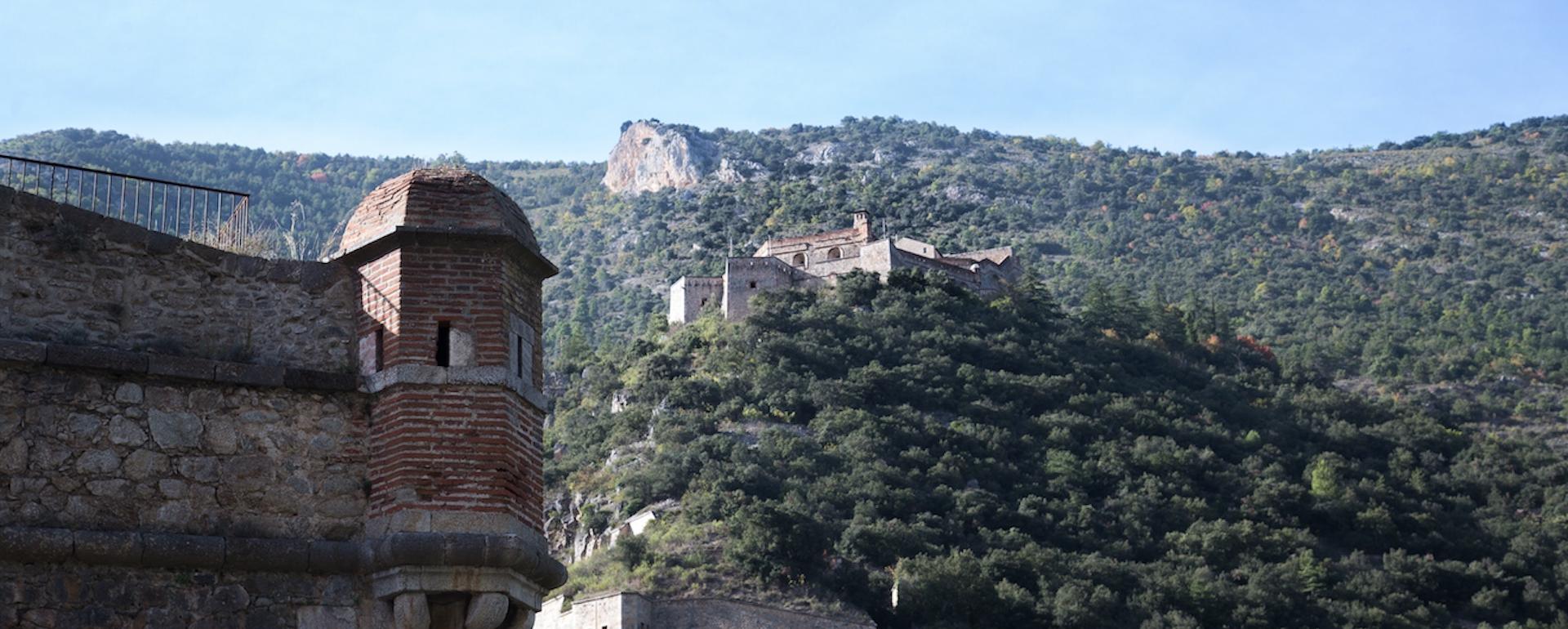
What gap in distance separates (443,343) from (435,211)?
578 millimetres

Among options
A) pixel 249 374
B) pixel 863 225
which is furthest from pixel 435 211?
pixel 863 225

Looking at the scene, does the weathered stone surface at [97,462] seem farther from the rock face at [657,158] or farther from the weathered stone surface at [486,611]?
the rock face at [657,158]

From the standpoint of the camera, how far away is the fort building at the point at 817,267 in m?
88.9

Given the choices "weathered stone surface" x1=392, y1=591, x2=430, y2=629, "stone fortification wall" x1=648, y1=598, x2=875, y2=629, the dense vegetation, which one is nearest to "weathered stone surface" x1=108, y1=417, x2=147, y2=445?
"weathered stone surface" x1=392, y1=591, x2=430, y2=629

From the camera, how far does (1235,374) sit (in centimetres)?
9969

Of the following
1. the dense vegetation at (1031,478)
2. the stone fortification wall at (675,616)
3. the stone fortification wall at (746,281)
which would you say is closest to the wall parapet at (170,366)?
the stone fortification wall at (675,616)

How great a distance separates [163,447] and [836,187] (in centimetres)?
12048

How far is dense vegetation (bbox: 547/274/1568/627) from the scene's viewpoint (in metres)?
71.4

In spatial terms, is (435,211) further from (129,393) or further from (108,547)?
(108,547)

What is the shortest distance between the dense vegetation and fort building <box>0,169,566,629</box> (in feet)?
187

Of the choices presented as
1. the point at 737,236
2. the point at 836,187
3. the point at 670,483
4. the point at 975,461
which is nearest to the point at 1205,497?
the point at 975,461

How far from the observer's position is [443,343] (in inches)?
360

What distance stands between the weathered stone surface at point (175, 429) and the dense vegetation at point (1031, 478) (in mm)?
57260

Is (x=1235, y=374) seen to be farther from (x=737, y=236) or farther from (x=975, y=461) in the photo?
(x=737, y=236)
